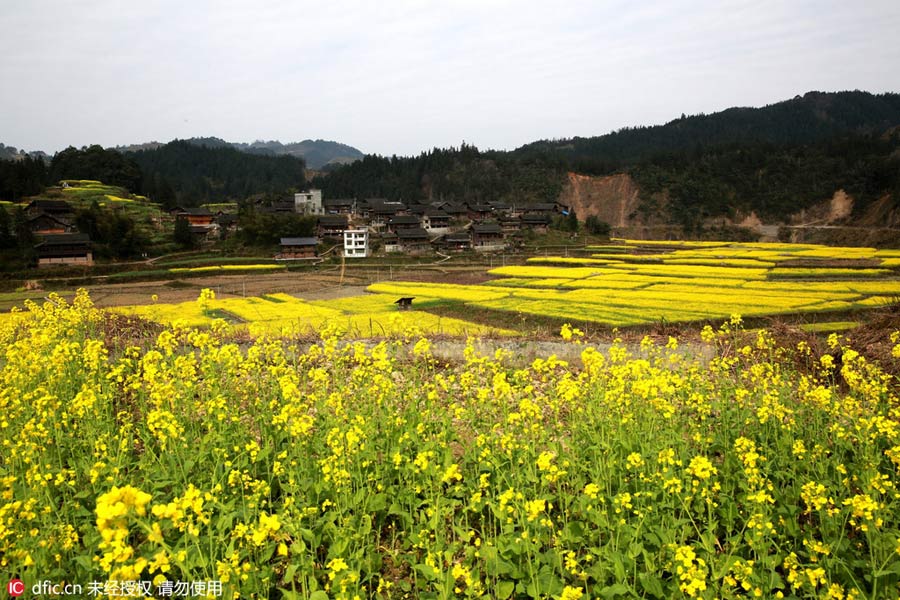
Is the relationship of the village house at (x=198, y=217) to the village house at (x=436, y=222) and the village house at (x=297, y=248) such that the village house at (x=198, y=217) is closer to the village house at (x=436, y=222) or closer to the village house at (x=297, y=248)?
the village house at (x=297, y=248)

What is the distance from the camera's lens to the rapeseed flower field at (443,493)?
12.5 ft

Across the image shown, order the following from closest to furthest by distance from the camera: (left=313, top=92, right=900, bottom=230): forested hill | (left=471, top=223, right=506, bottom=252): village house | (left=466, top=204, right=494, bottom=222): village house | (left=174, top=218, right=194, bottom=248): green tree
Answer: (left=174, top=218, right=194, bottom=248): green tree → (left=471, top=223, right=506, bottom=252): village house → (left=466, top=204, right=494, bottom=222): village house → (left=313, top=92, right=900, bottom=230): forested hill

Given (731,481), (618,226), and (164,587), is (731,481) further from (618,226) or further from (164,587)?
(618,226)

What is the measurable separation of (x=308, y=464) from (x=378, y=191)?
393 feet

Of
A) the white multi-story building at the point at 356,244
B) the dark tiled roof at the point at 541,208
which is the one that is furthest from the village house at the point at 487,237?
the dark tiled roof at the point at 541,208

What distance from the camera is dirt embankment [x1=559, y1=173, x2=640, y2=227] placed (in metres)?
105

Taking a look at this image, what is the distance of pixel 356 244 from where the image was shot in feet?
221

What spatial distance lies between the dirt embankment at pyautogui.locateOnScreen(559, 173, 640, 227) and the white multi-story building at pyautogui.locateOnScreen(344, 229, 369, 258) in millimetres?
58629

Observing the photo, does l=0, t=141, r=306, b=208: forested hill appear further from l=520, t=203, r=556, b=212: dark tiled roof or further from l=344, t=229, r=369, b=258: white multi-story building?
l=520, t=203, r=556, b=212: dark tiled roof

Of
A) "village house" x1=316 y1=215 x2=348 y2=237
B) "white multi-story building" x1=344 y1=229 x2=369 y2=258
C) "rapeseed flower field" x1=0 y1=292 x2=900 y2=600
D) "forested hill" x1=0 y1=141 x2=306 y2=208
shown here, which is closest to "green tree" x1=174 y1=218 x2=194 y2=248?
"village house" x1=316 y1=215 x2=348 y2=237

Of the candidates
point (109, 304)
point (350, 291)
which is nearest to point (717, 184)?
point (350, 291)

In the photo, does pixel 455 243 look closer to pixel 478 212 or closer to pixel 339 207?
pixel 478 212

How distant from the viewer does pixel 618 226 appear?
10088cm

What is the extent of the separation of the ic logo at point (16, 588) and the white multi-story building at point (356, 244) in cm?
6260
